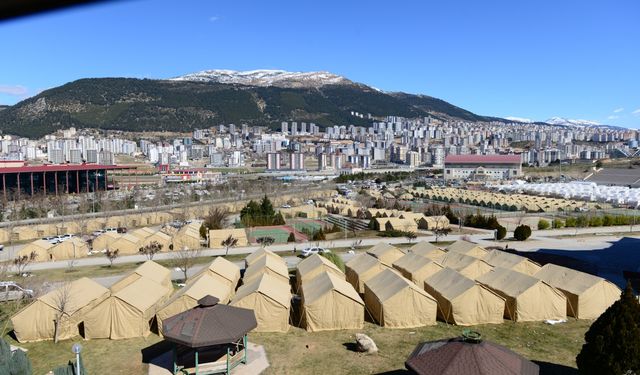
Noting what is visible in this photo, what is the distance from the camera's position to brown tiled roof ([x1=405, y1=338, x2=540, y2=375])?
849 cm

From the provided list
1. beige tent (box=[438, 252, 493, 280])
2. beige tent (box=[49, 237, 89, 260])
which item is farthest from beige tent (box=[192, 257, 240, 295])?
beige tent (box=[49, 237, 89, 260])

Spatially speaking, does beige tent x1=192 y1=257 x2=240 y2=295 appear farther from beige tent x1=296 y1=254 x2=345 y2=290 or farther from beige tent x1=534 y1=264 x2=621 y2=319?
beige tent x1=534 y1=264 x2=621 y2=319

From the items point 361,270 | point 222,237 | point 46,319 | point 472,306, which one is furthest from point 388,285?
point 222,237

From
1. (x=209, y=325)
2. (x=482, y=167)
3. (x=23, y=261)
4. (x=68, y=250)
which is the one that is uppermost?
(x=482, y=167)

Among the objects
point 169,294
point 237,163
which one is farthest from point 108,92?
point 169,294

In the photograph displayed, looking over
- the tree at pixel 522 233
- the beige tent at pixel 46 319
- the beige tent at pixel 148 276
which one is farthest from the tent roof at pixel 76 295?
the tree at pixel 522 233

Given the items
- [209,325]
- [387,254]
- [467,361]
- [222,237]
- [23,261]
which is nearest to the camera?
[467,361]

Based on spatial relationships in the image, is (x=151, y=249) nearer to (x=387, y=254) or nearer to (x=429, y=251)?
(x=387, y=254)

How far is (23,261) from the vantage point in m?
23.6

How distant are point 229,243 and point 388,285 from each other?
1546 cm

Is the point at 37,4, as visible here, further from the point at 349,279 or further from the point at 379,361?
the point at 349,279

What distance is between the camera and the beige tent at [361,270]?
18.7 metres

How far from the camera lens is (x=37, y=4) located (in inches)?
76.7

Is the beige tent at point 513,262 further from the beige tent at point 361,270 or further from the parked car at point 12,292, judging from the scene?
the parked car at point 12,292
